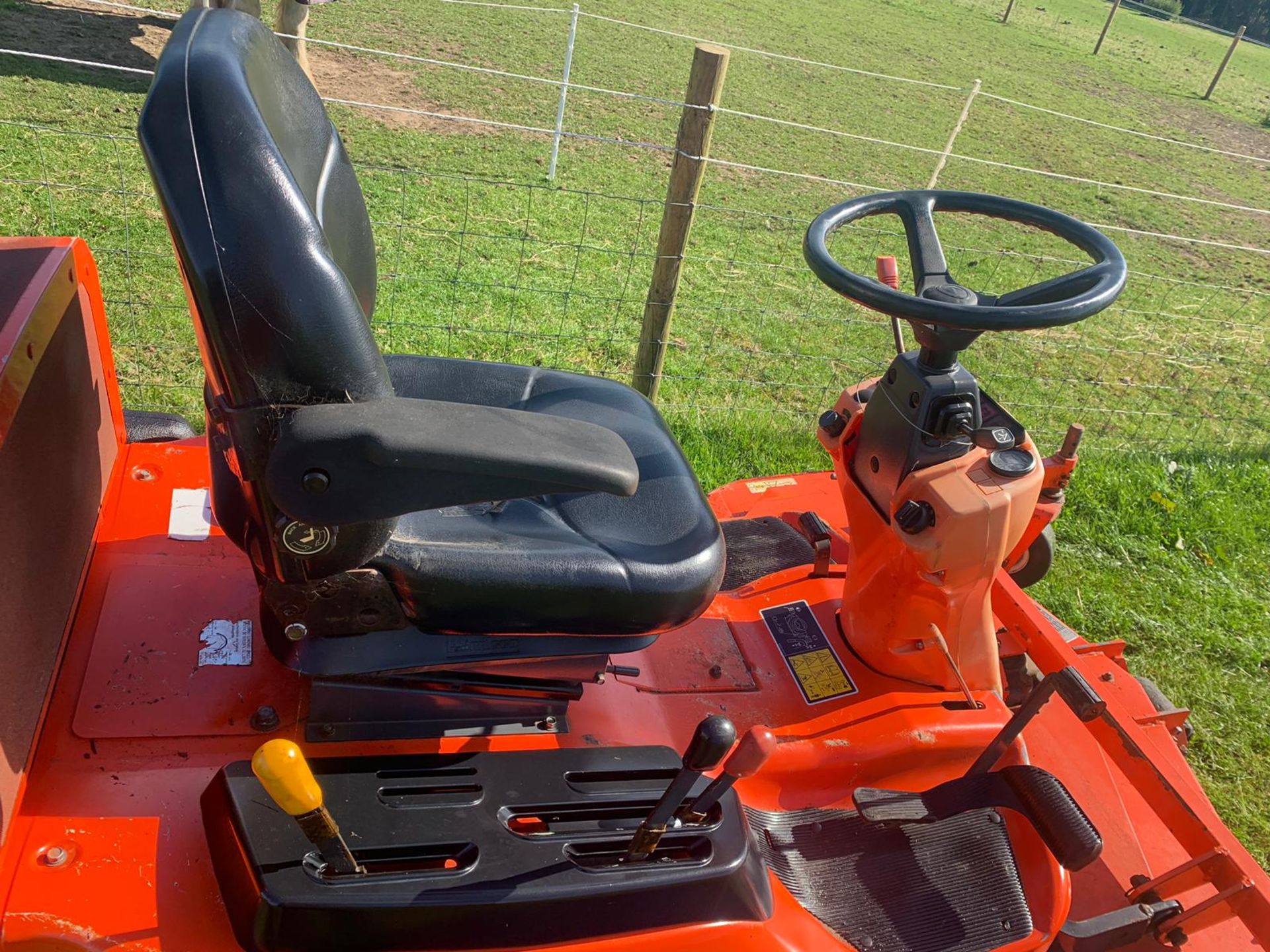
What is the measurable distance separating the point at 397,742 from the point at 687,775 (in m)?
0.48

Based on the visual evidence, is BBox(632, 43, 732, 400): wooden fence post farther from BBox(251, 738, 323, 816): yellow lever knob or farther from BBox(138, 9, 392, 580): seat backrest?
BBox(251, 738, 323, 816): yellow lever knob

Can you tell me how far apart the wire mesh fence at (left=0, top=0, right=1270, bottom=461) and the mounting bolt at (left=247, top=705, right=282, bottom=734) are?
7.35ft

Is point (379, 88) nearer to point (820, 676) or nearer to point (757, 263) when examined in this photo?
point (757, 263)

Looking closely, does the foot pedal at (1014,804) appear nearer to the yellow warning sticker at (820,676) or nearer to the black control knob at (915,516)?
the yellow warning sticker at (820,676)

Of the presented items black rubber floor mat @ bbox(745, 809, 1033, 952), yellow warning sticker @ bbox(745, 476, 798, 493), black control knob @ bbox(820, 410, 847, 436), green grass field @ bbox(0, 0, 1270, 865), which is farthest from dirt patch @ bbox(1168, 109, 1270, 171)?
black rubber floor mat @ bbox(745, 809, 1033, 952)

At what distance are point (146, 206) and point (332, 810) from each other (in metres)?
4.39

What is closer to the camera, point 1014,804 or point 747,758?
point 747,758

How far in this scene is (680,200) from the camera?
349cm

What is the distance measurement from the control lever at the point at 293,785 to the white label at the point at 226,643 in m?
0.43

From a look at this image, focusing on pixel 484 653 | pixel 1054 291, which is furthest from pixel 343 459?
pixel 1054 291

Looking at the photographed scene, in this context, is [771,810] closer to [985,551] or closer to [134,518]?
[985,551]

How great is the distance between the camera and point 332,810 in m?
1.35

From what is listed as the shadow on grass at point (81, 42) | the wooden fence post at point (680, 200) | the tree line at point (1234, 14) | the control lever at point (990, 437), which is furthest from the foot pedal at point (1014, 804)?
the tree line at point (1234, 14)

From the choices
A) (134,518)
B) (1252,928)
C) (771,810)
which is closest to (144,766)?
(134,518)
